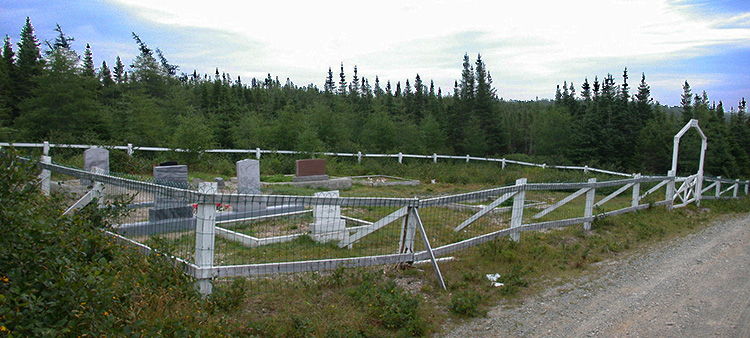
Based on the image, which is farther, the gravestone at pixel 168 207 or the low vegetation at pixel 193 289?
the gravestone at pixel 168 207

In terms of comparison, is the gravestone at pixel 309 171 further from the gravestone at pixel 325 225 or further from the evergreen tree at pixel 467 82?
the evergreen tree at pixel 467 82

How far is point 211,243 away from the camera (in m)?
4.79

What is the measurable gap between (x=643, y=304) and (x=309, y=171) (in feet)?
42.7

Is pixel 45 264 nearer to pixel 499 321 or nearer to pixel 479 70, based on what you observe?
pixel 499 321

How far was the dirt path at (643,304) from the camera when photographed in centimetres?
508

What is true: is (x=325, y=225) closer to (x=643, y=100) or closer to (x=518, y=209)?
(x=518, y=209)

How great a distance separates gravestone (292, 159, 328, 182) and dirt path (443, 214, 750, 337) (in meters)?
11.2

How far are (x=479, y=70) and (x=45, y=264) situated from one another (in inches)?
2160

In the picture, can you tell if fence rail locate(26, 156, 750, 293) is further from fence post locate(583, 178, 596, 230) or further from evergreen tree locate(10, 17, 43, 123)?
evergreen tree locate(10, 17, 43, 123)

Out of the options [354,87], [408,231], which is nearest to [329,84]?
[354,87]

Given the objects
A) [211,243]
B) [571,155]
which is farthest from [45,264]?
[571,155]

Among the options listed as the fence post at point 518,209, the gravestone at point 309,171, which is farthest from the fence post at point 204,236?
the gravestone at point 309,171

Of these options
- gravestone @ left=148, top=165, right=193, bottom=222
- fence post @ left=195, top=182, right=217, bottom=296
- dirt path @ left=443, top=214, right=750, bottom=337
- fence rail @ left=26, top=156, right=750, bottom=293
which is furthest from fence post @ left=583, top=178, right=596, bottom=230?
fence post @ left=195, top=182, right=217, bottom=296

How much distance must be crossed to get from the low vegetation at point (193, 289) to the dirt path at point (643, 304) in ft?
1.15
